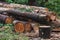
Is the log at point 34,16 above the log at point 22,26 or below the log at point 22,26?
above

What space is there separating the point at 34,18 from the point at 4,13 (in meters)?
1.53

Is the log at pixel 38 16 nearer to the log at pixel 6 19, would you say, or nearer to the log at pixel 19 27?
the log at pixel 6 19

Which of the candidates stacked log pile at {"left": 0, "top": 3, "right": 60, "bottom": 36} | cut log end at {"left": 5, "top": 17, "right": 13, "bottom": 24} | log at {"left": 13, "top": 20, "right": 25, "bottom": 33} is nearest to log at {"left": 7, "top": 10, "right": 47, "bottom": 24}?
stacked log pile at {"left": 0, "top": 3, "right": 60, "bottom": 36}

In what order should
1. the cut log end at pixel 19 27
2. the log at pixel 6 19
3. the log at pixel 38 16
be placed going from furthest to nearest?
the log at pixel 6 19 → the log at pixel 38 16 → the cut log end at pixel 19 27

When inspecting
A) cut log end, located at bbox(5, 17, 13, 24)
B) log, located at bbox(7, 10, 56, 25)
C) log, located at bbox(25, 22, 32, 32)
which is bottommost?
log, located at bbox(25, 22, 32, 32)

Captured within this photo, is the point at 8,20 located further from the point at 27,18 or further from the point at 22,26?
the point at 22,26

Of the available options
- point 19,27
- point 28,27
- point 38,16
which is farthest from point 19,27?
point 38,16

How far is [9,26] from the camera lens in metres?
9.40

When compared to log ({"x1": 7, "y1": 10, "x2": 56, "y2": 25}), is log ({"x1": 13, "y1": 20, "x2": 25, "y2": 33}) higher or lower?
lower

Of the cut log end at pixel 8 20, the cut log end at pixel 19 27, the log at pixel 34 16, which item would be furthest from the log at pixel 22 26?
the cut log end at pixel 8 20

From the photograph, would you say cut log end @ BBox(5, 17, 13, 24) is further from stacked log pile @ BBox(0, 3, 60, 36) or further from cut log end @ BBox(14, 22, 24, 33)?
cut log end @ BBox(14, 22, 24, 33)

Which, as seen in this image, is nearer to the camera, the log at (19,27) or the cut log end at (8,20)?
the log at (19,27)

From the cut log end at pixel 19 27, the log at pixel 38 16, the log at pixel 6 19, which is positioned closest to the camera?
the cut log end at pixel 19 27

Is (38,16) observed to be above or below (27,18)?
above
